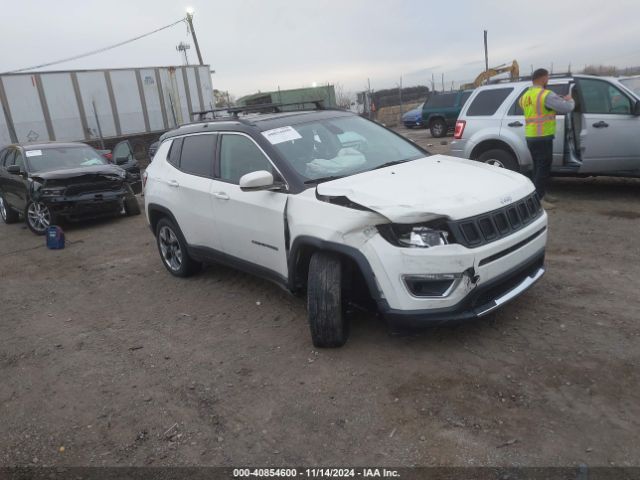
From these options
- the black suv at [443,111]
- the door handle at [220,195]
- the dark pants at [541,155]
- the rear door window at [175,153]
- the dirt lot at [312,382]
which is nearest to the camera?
the dirt lot at [312,382]

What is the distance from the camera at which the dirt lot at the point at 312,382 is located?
271cm

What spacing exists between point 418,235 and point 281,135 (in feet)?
5.33

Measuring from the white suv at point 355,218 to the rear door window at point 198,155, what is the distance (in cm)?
2

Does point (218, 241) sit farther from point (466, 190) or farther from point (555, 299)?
point (555, 299)

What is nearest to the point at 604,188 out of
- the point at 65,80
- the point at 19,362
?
the point at 19,362

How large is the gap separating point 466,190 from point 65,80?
63.8 feet

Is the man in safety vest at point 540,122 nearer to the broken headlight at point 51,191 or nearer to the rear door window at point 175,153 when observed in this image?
the rear door window at point 175,153

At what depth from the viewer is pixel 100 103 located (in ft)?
64.8

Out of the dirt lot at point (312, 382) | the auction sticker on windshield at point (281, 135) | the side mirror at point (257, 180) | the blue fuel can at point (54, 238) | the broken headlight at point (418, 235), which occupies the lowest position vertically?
the dirt lot at point (312, 382)

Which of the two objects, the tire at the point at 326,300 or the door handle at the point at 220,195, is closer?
the tire at the point at 326,300

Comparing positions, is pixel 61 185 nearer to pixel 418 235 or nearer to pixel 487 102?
pixel 487 102

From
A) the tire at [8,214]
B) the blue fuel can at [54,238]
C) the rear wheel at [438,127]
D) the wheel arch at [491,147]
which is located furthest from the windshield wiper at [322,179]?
the rear wheel at [438,127]

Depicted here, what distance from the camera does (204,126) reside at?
499 centimetres

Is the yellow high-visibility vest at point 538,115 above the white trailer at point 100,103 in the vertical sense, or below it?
below
